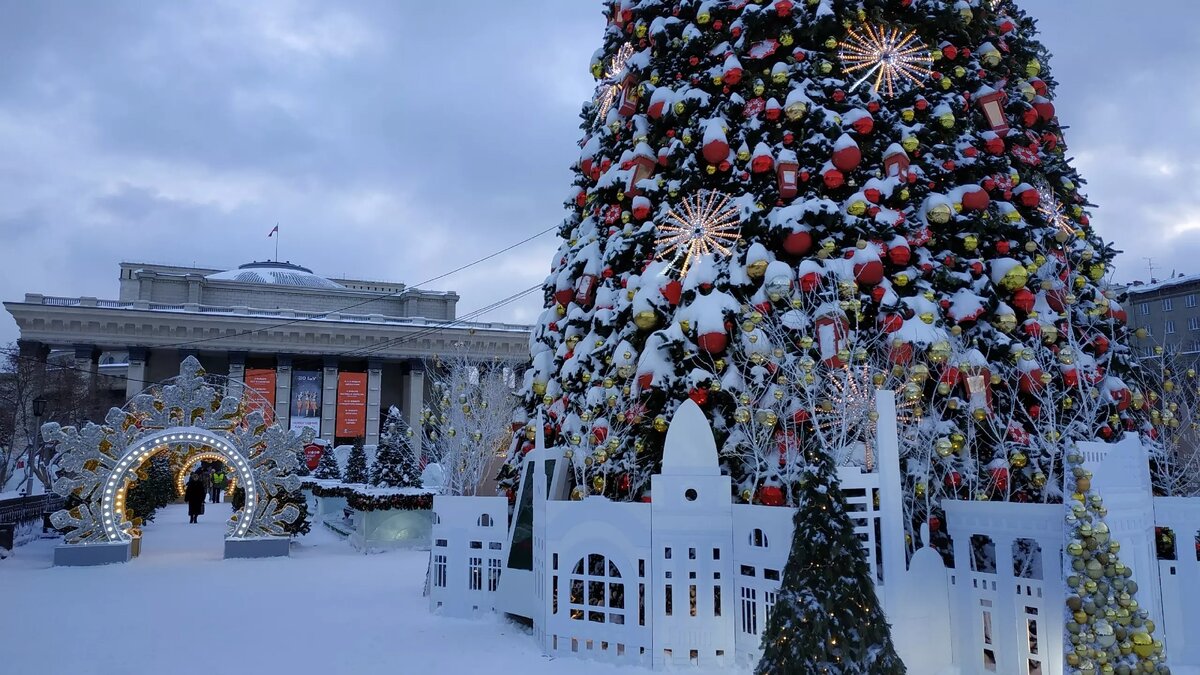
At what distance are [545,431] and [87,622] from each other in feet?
20.1

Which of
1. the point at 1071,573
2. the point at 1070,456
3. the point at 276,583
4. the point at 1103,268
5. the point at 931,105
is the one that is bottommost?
the point at 276,583

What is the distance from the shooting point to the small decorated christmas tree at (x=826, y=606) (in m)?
5.02

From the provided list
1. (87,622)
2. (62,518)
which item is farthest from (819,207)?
(62,518)

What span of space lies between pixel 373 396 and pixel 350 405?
608cm

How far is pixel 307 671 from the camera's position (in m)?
7.23

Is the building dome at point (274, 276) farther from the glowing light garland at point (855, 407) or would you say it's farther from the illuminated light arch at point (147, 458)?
the glowing light garland at point (855, 407)

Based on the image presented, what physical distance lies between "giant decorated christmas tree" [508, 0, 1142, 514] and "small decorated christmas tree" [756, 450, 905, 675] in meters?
1.92

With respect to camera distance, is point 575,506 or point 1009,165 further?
point 1009,165

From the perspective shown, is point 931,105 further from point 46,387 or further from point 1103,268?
point 46,387

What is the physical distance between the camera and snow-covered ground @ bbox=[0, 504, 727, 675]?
7.55 meters

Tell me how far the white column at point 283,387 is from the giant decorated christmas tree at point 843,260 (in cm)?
4387

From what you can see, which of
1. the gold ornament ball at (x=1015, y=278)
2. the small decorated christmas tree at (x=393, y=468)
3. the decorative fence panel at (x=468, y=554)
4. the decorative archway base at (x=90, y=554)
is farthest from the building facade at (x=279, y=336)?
the gold ornament ball at (x=1015, y=278)

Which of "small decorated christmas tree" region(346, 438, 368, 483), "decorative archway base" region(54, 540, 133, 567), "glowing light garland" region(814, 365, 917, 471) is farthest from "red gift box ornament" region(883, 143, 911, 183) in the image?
"small decorated christmas tree" region(346, 438, 368, 483)

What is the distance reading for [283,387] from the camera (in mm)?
50312
